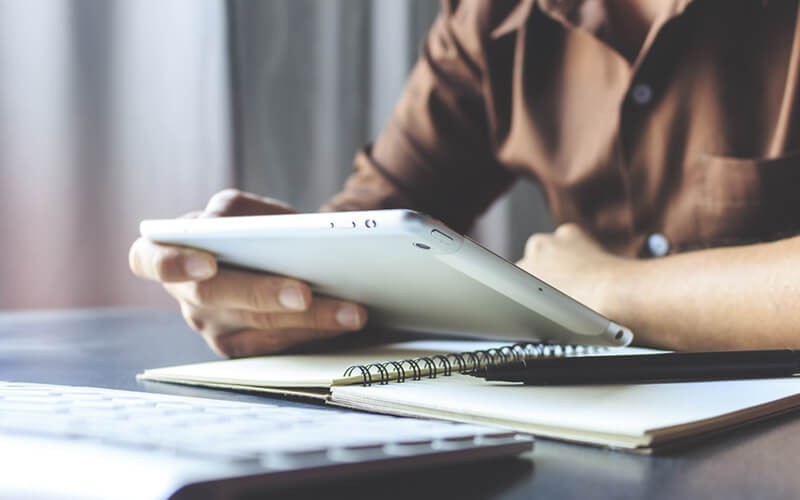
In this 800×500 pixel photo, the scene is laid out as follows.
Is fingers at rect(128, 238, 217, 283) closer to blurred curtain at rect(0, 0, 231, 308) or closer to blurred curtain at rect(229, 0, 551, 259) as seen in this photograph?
blurred curtain at rect(0, 0, 231, 308)

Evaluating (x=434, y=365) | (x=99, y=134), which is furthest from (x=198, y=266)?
(x=99, y=134)

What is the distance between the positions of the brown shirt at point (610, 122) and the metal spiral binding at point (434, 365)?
457 mm

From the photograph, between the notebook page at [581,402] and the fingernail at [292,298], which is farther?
the fingernail at [292,298]

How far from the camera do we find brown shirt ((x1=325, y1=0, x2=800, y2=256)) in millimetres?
870

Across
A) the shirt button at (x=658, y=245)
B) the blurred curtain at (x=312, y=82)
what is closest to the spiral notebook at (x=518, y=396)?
the shirt button at (x=658, y=245)

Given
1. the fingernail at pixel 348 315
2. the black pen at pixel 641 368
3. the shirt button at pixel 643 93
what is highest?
the shirt button at pixel 643 93

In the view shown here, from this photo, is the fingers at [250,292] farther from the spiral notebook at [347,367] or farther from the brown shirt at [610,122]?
the brown shirt at [610,122]

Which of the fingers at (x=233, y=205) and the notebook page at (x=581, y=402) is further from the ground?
the fingers at (x=233, y=205)

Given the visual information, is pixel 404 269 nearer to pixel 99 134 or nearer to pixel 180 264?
pixel 180 264

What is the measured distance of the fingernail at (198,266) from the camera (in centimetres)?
57

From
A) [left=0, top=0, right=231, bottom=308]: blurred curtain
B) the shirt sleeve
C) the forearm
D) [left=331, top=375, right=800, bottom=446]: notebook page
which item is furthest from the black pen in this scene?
[left=0, top=0, right=231, bottom=308]: blurred curtain

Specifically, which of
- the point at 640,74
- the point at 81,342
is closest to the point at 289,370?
the point at 81,342

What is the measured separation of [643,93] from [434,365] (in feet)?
2.00

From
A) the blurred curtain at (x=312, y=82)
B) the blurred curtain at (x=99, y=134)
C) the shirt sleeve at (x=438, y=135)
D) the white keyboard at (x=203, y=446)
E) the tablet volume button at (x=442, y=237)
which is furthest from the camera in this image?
the blurred curtain at (x=312, y=82)
